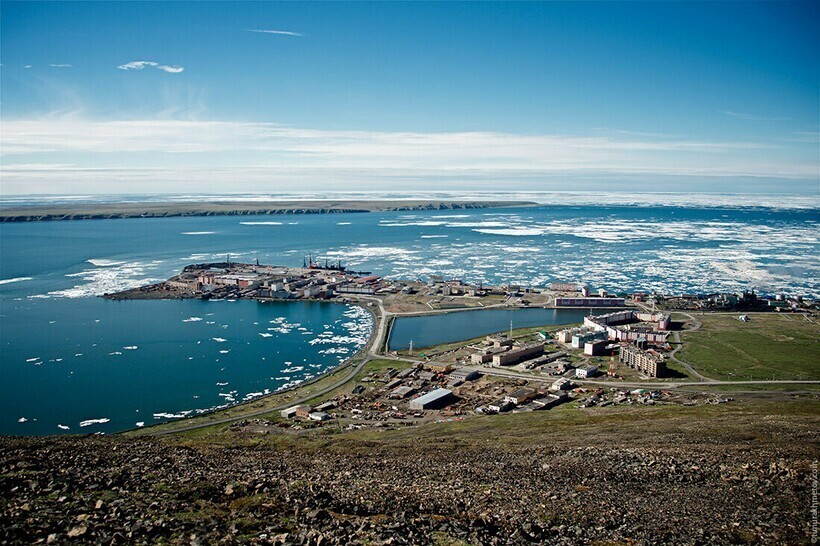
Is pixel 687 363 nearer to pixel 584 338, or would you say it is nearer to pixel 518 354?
pixel 584 338

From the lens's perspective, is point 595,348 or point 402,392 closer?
point 402,392

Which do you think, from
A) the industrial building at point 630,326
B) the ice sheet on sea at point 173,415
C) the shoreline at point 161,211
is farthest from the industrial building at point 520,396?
the shoreline at point 161,211

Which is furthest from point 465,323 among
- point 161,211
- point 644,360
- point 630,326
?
point 161,211

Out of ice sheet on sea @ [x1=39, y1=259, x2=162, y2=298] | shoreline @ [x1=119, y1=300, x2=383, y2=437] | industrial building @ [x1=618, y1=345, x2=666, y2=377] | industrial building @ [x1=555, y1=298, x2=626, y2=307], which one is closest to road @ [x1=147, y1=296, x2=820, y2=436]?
shoreline @ [x1=119, y1=300, x2=383, y2=437]

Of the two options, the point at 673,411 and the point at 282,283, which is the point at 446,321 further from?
the point at 673,411

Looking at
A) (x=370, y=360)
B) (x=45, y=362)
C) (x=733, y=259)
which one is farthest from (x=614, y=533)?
(x=733, y=259)

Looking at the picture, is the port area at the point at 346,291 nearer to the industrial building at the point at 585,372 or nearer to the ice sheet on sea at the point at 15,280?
the ice sheet on sea at the point at 15,280
